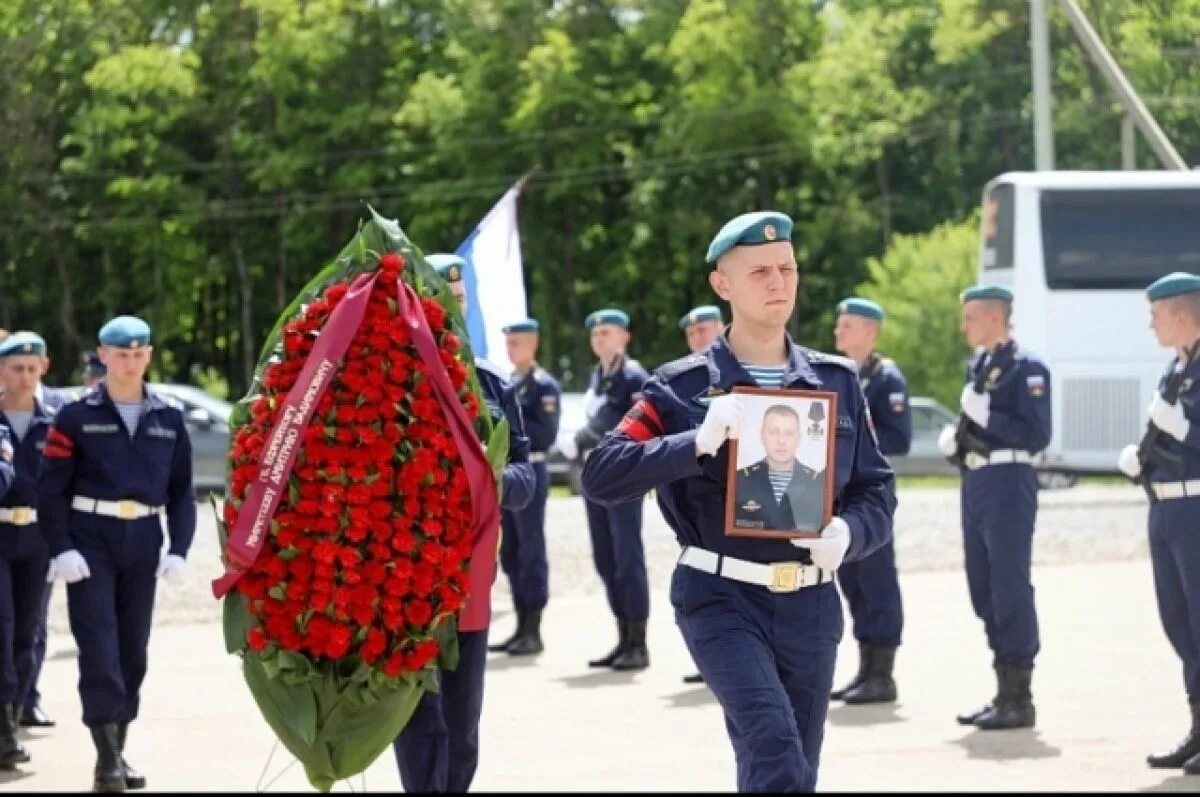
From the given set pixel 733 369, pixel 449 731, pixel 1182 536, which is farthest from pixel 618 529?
pixel 733 369

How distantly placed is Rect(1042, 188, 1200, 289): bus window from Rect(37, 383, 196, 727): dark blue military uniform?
60.2 feet

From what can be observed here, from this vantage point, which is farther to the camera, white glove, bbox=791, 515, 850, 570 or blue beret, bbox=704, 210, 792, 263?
blue beret, bbox=704, 210, 792, 263

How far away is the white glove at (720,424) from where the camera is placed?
5.73 m

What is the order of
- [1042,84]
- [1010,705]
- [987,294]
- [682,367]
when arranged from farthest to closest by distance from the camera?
1. [1042,84]
2. [987,294]
3. [1010,705]
4. [682,367]

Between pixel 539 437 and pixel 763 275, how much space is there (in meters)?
7.58

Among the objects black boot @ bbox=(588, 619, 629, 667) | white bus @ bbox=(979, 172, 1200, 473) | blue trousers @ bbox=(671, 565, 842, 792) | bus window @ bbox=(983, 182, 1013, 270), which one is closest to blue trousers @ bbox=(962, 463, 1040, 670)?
black boot @ bbox=(588, 619, 629, 667)

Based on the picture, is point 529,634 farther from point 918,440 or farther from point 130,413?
point 918,440

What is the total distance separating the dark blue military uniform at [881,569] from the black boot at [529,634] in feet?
8.83

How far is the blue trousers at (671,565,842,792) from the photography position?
5742 millimetres

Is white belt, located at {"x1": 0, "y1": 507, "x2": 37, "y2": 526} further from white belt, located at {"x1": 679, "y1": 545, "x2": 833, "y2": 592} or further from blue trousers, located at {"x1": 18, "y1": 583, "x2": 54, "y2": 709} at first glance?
white belt, located at {"x1": 679, "y1": 545, "x2": 833, "y2": 592}

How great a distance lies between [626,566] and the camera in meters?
12.9

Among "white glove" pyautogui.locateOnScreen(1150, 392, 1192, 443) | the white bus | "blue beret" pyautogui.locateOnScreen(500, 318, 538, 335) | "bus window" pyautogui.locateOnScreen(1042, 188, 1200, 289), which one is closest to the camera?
"white glove" pyautogui.locateOnScreen(1150, 392, 1192, 443)

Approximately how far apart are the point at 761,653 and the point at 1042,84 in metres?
20.7

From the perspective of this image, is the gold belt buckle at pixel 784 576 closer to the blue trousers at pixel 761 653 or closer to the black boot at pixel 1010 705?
the blue trousers at pixel 761 653
